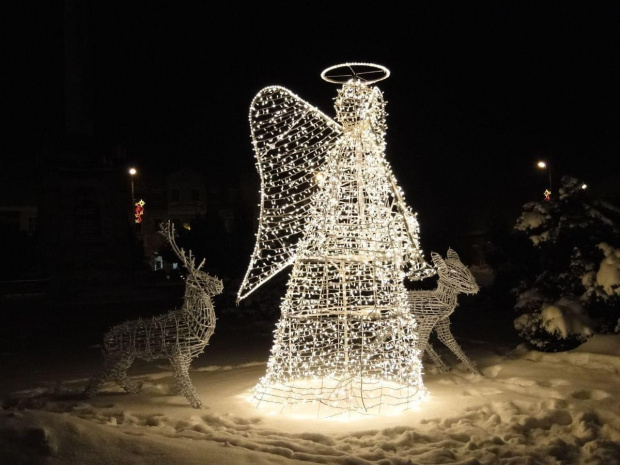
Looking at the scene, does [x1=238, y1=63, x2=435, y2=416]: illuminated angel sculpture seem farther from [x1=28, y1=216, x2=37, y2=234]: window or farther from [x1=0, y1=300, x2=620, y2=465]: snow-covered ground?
[x1=28, y1=216, x2=37, y2=234]: window

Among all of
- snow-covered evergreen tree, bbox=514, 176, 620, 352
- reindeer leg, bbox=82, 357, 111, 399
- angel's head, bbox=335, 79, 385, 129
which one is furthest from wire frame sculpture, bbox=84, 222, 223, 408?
snow-covered evergreen tree, bbox=514, 176, 620, 352

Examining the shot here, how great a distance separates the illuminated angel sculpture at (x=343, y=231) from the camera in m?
6.62

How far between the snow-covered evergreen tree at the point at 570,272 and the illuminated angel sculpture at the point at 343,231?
346 centimetres

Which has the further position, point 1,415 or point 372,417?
point 372,417

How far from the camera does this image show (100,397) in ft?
23.4

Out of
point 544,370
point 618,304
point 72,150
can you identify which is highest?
point 72,150

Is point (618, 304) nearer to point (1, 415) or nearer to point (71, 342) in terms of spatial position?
point (1, 415)

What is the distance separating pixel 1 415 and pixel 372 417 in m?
3.26

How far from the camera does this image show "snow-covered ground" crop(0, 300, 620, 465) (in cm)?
434

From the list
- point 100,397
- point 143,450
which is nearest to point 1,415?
point 143,450

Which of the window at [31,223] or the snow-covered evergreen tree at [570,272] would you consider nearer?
the snow-covered evergreen tree at [570,272]

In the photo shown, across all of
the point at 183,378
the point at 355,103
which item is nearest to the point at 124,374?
the point at 183,378

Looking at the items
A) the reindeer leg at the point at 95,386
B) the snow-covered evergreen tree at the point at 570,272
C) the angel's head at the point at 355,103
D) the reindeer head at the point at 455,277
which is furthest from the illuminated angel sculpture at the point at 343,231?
the snow-covered evergreen tree at the point at 570,272

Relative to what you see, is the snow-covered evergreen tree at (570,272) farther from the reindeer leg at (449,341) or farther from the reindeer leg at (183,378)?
the reindeer leg at (183,378)
